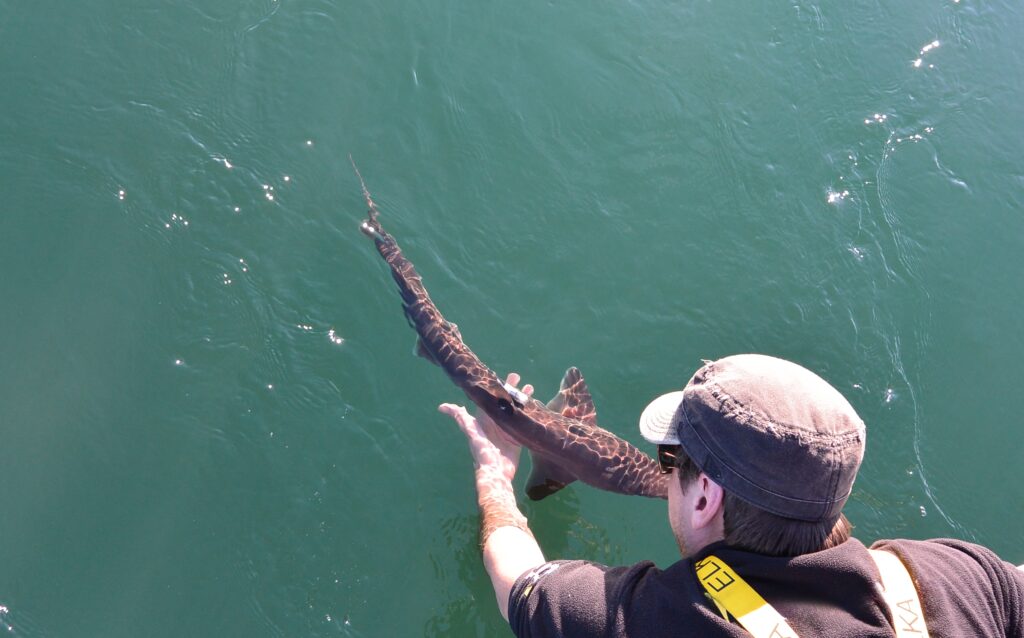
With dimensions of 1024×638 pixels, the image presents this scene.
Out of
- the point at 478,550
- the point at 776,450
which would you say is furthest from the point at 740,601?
the point at 478,550

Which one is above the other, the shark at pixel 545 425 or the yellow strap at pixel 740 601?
the yellow strap at pixel 740 601

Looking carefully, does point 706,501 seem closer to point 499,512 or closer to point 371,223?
point 499,512

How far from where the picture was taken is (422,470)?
300 inches

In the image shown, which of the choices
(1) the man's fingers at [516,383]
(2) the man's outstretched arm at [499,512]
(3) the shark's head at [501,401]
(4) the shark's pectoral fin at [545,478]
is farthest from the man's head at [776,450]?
(1) the man's fingers at [516,383]

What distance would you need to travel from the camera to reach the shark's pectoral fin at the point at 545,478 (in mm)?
7461

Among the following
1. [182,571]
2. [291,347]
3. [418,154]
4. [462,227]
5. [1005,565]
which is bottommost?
[182,571]

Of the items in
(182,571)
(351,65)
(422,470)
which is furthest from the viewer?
(351,65)

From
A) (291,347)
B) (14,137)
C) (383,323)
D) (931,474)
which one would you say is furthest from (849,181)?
(14,137)

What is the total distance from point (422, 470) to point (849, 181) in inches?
246

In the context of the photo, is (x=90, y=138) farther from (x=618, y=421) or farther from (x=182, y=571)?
(x=618, y=421)

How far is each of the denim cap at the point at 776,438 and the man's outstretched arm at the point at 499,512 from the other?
1.37 meters

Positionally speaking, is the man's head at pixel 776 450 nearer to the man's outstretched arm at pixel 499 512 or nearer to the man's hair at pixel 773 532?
the man's hair at pixel 773 532

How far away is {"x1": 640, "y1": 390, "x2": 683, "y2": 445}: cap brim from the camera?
3150 millimetres

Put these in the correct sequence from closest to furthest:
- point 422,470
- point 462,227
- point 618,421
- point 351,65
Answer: point 422,470, point 618,421, point 462,227, point 351,65
